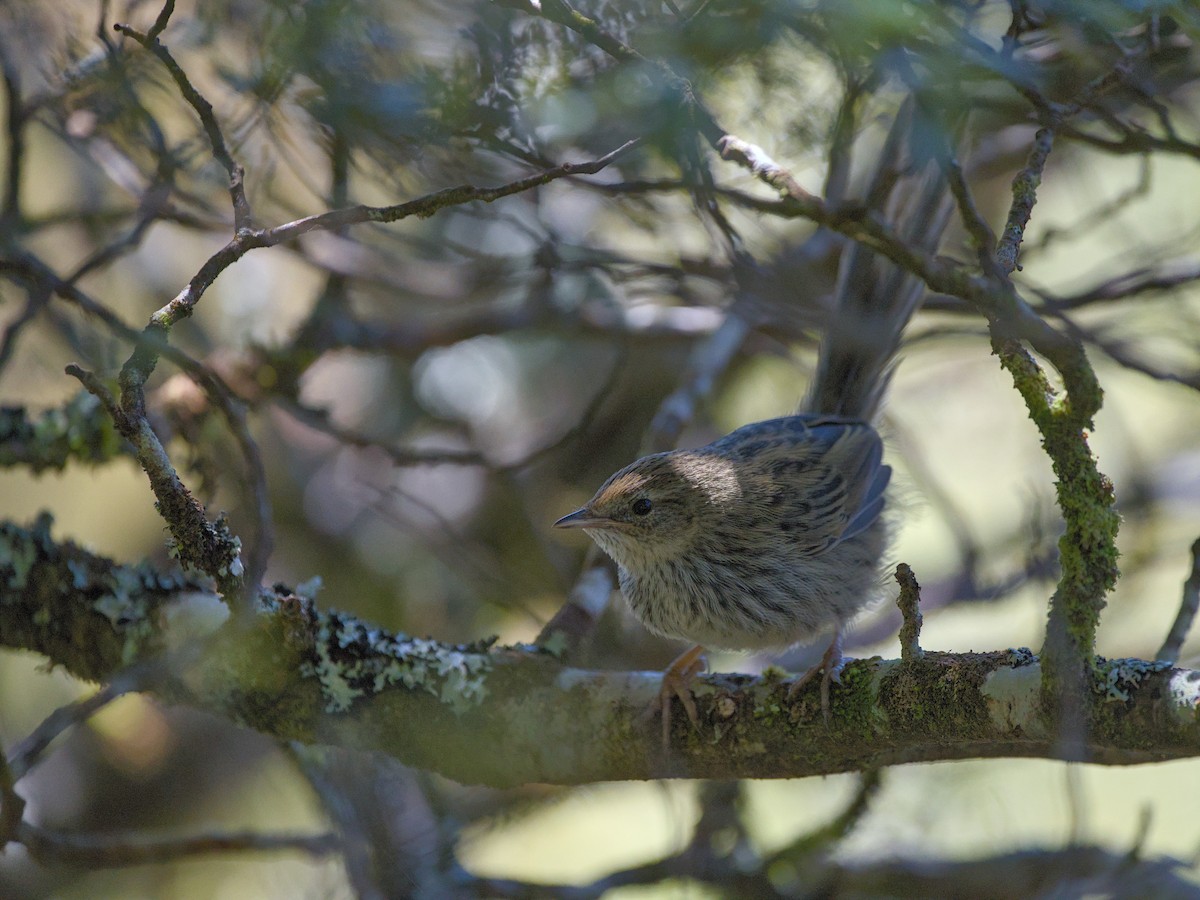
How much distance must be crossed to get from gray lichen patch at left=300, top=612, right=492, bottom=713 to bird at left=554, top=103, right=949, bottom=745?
0.60 meters

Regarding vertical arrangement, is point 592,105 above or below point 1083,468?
above

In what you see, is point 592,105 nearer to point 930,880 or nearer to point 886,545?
point 886,545

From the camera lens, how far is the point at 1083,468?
6.34 feet

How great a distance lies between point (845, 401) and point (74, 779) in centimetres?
405

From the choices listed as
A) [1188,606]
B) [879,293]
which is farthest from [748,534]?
[1188,606]

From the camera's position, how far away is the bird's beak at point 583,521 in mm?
3444

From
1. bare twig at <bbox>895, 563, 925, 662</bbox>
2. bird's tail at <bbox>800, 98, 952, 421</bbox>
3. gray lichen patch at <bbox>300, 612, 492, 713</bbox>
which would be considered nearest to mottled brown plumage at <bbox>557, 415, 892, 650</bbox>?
bird's tail at <bbox>800, 98, 952, 421</bbox>

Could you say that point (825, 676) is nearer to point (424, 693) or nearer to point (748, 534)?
point (748, 534)

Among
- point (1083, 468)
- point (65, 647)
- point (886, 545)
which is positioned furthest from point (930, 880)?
point (65, 647)

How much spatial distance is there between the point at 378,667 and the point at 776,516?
1.39 metres

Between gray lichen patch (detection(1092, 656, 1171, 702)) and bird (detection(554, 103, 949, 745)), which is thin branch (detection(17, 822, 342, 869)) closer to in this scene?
bird (detection(554, 103, 949, 745))

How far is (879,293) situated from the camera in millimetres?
3387

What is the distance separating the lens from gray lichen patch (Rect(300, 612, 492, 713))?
277 cm

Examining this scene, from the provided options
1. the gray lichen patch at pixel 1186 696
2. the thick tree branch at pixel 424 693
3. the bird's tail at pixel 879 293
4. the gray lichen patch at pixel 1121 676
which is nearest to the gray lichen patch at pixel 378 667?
the thick tree branch at pixel 424 693
